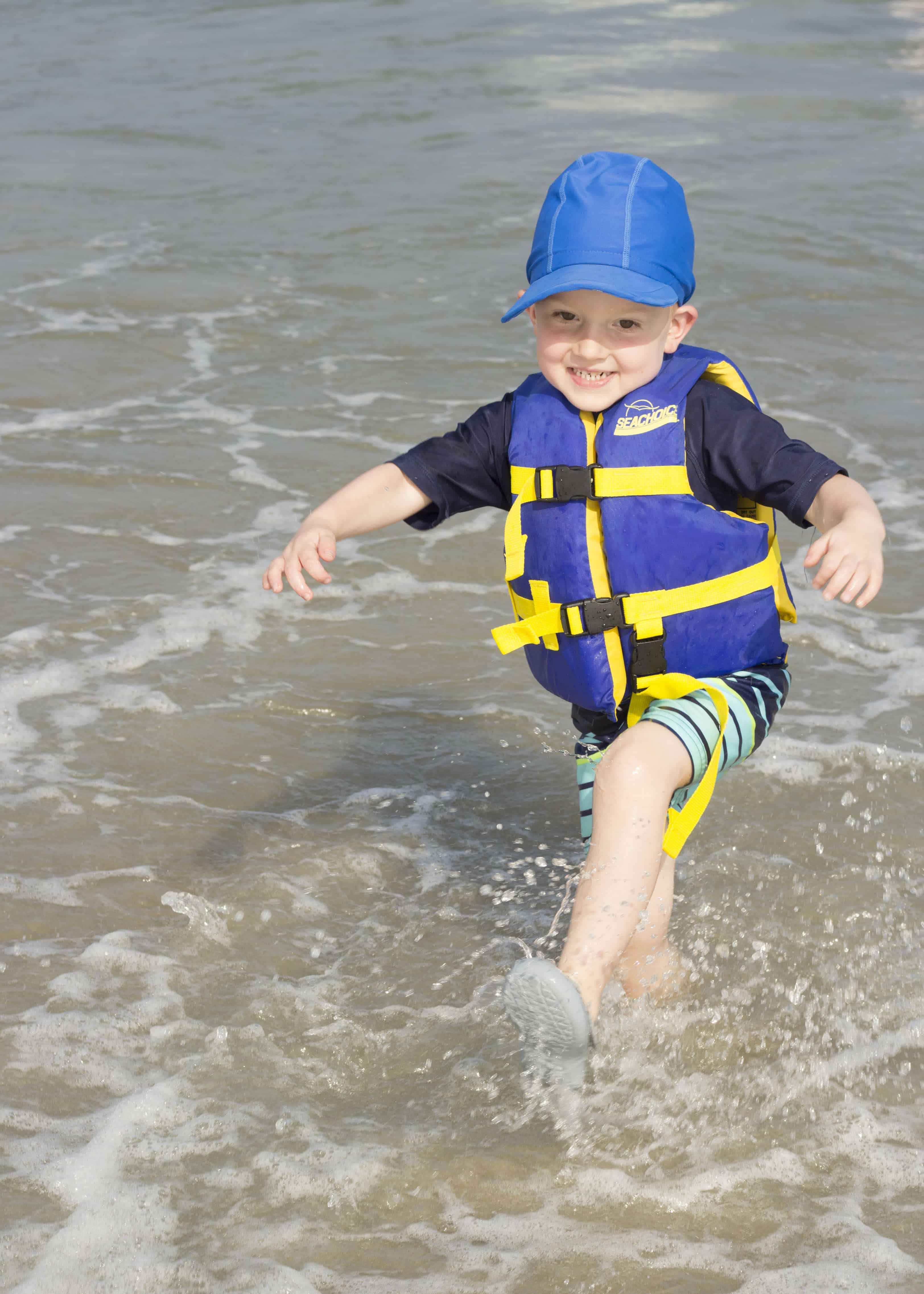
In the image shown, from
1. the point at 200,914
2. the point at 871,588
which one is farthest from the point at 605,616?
the point at 200,914

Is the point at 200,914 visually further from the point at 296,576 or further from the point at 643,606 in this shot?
the point at 643,606

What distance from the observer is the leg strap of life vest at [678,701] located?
10.1 feet

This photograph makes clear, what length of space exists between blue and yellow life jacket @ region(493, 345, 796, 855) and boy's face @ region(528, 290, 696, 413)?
0.05m

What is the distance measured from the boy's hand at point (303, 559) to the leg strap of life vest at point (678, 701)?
790 millimetres

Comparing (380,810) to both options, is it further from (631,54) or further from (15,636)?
(631,54)

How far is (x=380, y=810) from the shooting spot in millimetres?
4312

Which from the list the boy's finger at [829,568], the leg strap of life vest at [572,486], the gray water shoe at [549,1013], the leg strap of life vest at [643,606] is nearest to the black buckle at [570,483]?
the leg strap of life vest at [572,486]

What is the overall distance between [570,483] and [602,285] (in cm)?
47

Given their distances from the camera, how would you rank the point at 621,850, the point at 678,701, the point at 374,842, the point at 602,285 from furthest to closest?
1. the point at 374,842
2. the point at 678,701
3. the point at 602,285
4. the point at 621,850

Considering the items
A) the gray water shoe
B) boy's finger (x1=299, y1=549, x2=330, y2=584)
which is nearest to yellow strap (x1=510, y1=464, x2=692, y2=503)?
boy's finger (x1=299, y1=549, x2=330, y2=584)

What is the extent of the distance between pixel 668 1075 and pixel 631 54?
1620cm

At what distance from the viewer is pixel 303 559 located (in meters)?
3.11

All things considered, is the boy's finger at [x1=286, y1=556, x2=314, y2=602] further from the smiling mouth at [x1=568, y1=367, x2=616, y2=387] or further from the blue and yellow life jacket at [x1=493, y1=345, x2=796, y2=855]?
the smiling mouth at [x1=568, y1=367, x2=616, y2=387]

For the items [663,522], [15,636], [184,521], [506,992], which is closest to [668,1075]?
[506,992]
